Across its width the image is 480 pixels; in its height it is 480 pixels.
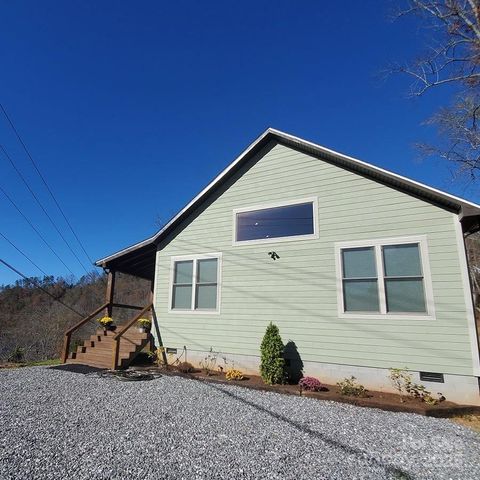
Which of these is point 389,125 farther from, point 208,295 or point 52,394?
point 52,394

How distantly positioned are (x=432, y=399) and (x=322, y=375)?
2260mm

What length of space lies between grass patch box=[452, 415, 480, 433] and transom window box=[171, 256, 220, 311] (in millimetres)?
6153

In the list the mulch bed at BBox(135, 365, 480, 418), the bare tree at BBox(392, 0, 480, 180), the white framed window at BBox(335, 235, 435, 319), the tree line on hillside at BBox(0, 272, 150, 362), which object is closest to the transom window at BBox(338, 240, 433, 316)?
the white framed window at BBox(335, 235, 435, 319)

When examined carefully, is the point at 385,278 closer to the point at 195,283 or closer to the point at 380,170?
the point at 380,170

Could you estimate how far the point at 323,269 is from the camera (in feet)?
26.5

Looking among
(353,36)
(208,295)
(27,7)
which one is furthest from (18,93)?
(353,36)

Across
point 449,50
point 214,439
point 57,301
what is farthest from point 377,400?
point 57,301

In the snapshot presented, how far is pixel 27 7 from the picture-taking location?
961cm

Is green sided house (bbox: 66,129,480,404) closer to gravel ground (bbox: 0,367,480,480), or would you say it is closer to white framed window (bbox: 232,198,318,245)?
white framed window (bbox: 232,198,318,245)

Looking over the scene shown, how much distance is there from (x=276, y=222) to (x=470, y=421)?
598 centimetres

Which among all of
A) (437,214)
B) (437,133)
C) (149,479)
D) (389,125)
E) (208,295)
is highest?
(437,133)

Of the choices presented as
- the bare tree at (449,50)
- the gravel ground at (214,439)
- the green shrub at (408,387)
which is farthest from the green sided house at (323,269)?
the bare tree at (449,50)

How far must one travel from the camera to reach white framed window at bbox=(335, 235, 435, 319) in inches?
275

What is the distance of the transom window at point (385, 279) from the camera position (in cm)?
699
